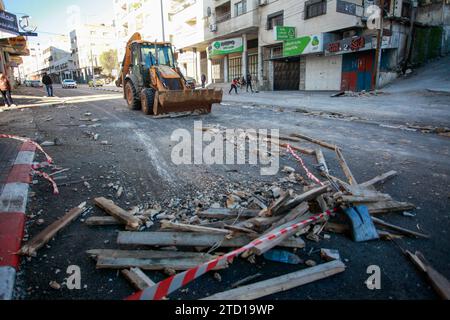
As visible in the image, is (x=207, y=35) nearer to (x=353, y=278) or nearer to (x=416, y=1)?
(x=416, y=1)

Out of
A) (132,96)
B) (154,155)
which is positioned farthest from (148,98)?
(154,155)

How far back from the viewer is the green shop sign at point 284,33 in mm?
25625

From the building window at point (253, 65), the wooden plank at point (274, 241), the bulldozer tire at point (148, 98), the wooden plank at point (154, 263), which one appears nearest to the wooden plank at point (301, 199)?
the wooden plank at point (274, 241)

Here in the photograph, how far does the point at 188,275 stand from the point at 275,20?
1200 inches

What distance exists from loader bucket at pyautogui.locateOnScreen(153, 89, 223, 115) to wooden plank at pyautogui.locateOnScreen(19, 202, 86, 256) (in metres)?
7.05

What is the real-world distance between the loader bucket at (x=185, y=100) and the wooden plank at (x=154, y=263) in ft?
26.7

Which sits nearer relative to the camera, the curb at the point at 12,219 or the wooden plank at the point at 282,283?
the wooden plank at the point at 282,283

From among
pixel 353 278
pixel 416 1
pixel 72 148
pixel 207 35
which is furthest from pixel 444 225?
pixel 207 35

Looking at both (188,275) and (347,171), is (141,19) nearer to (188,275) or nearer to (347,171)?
(347,171)

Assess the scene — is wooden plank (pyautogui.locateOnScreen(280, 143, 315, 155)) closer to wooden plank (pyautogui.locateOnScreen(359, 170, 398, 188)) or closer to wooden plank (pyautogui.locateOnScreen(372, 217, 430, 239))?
wooden plank (pyautogui.locateOnScreen(359, 170, 398, 188))

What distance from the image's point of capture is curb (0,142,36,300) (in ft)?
7.68

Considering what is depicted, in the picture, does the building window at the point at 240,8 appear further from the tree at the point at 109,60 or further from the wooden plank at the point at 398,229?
the tree at the point at 109,60

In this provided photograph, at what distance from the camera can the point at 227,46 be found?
32.8m
